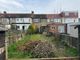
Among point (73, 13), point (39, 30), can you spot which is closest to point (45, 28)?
point (39, 30)

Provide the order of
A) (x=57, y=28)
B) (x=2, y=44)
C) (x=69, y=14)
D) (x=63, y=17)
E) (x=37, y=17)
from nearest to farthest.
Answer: (x=2, y=44)
(x=57, y=28)
(x=63, y=17)
(x=37, y=17)
(x=69, y=14)

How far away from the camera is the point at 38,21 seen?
76938 millimetres

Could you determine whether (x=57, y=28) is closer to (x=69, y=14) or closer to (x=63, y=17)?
(x=63, y=17)

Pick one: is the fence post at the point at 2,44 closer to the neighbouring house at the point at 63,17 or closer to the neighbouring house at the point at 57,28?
the neighbouring house at the point at 57,28

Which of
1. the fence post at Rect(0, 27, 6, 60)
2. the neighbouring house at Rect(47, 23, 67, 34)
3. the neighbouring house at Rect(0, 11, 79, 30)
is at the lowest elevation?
the fence post at Rect(0, 27, 6, 60)

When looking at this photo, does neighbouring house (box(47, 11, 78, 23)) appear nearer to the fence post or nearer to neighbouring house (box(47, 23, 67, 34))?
neighbouring house (box(47, 23, 67, 34))

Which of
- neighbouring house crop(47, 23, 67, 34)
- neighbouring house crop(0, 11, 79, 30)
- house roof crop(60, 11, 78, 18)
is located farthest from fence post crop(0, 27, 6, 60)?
house roof crop(60, 11, 78, 18)

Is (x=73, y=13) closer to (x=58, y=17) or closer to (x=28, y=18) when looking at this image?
(x=58, y=17)

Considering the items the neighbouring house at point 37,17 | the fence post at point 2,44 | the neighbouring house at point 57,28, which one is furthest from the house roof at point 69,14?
the fence post at point 2,44

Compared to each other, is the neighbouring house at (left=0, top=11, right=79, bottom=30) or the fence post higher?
the neighbouring house at (left=0, top=11, right=79, bottom=30)

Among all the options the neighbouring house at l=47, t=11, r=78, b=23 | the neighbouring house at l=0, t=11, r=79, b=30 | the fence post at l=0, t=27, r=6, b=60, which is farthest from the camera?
the neighbouring house at l=47, t=11, r=78, b=23

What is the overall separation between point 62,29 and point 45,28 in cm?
473

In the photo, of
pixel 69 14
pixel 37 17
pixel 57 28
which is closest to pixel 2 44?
pixel 57 28

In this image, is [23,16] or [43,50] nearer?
[43,50]
